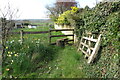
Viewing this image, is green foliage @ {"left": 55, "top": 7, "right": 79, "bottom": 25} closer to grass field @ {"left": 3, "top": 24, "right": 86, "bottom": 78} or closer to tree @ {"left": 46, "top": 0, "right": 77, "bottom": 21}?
grass field @ {"left": 3, "top": 24, "right": 86, "bottom": 78}

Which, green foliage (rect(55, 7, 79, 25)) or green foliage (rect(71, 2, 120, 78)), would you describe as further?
green foliage (rect(55, 7, 79, 25))

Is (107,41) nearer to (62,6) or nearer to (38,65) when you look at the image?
(38,65)

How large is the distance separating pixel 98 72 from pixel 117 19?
1515 millimetres

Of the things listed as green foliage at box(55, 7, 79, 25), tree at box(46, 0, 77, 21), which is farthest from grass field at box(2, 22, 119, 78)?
tree at box(46, 0, 77, 21)

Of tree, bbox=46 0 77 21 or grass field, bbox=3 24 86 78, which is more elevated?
tree, bbox=46 0 77 21

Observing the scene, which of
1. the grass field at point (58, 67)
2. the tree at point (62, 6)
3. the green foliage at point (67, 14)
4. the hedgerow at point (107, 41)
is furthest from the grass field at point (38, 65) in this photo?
the tree at point (62, 6)

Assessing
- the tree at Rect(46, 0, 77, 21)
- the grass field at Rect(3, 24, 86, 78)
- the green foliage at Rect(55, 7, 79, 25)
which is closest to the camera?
the grass field at Rect(3, 24, 86, 78)

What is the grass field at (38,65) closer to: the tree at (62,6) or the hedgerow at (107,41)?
the hedgerow at (107,41)

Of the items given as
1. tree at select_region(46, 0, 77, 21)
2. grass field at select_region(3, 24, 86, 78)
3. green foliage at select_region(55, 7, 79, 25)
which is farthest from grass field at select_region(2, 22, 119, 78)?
tree at select_region(46, 0, 77, 21)

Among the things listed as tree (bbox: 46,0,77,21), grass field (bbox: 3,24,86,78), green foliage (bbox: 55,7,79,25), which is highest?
tree (bbox: 46,0,77,21)

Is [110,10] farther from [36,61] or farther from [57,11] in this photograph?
[57,11]

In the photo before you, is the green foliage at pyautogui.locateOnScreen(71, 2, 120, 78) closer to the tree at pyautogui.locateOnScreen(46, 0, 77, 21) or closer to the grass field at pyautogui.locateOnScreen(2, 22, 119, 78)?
the grass field at pyautogui.locateOnScreen(2, 22, 119, 78)

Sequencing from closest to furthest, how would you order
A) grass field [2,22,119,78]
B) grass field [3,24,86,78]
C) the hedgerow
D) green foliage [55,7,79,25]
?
the hedgerow, grass field [2,22,119,78], grass field [3,24,86,78], green foliage [55,7,79,25]

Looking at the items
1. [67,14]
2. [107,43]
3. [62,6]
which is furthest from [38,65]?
[62,6]
